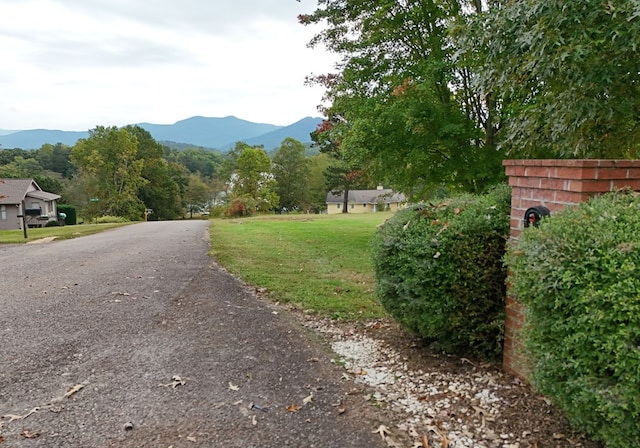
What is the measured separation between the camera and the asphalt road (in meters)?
2.22

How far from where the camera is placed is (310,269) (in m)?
6.86

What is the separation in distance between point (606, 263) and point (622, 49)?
2.61m

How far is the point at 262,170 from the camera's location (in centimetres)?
3831

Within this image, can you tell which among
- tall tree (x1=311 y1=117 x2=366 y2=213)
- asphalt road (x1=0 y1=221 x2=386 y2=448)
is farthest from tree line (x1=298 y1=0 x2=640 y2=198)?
asphalt road (x1=0 y1=221 x2=386 y2=448)

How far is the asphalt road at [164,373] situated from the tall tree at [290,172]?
Answer: 40.8m

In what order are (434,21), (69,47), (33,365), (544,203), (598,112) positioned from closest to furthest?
(544,203)
(33,365)
(598,112)
(434,21)
(69,47)

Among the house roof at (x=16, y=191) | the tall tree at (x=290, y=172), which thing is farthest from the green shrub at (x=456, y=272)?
the tall tree at (x=290, y=172)

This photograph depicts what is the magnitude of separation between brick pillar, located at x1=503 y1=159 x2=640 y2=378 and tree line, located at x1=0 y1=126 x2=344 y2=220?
29485mm

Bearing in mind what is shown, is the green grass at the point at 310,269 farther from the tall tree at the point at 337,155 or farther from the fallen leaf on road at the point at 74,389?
the fallen leaf on road at the point at 74,389

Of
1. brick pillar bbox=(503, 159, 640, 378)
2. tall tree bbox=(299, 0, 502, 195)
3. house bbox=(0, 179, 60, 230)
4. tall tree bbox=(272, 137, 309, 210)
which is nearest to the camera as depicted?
brick pillar bbox=(503, 159, 640, 378)

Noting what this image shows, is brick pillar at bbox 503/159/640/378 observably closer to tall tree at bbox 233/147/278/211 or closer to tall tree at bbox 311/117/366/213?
tall tree at bbox 311/117/366/213

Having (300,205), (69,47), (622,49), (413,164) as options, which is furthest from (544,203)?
(300,205)

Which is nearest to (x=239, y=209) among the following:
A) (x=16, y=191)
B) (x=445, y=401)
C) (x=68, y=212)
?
(x=16, y=191)

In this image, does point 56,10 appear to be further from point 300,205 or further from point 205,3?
point 300,205
